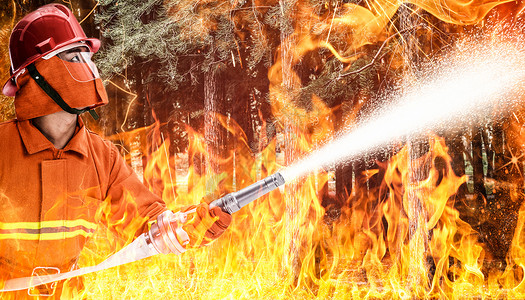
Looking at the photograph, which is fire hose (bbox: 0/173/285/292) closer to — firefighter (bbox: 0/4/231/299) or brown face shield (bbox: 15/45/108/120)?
firefighter (bbox: 0/4/231/299)

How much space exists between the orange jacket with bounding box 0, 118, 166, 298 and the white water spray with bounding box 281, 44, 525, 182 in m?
2.57

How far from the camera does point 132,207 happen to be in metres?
2.19

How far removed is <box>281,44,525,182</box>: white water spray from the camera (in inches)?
182

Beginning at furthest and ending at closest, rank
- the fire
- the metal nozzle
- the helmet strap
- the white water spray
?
the white water spray → the fire → the metal nozzle → the helmet strap

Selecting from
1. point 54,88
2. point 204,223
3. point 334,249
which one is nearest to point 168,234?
point 204,223

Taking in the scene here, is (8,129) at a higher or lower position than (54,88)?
lower

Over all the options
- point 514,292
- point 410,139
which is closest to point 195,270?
point 410,139

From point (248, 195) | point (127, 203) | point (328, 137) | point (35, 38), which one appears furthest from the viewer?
point (328, 137)

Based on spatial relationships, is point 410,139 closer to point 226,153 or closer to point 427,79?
point 427,79

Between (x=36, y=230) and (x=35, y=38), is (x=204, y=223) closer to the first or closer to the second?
(x=36, y=230)

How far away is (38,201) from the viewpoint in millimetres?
1899

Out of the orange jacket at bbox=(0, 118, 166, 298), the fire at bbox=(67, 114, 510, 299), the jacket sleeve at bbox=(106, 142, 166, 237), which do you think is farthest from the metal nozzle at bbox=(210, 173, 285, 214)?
the fire at bbox=(67, 114, 510, 299)

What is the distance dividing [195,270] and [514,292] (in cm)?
381

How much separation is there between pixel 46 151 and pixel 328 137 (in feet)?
14.3
